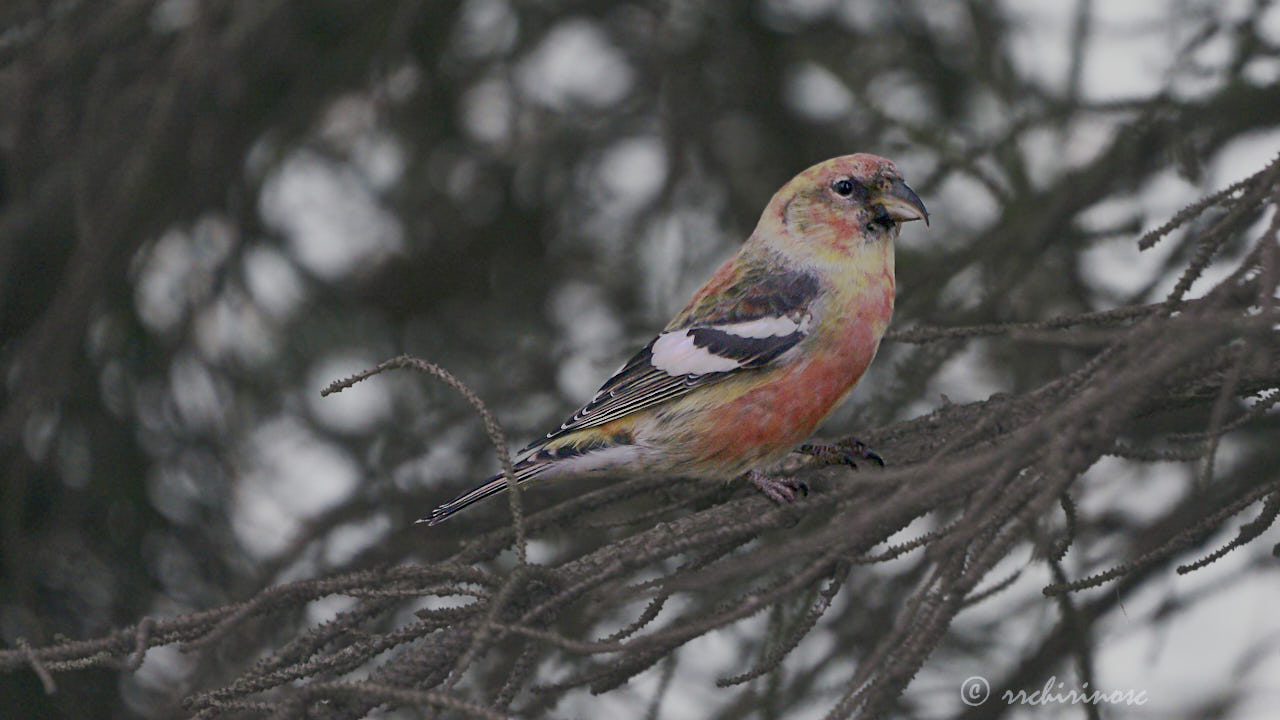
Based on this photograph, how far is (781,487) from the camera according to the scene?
395 cm

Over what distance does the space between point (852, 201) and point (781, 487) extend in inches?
44.5

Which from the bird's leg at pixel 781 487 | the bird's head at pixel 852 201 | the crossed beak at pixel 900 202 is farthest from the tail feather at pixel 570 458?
the crossed beak at pixel 900 202

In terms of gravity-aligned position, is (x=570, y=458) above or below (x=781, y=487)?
above

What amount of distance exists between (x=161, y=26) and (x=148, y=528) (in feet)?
6.62

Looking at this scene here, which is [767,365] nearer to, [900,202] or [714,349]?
[714,349]

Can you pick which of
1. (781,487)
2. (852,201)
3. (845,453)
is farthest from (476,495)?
(852,201)

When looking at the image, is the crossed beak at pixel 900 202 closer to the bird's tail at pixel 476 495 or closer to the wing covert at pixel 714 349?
the wing covert at pixel 714 349

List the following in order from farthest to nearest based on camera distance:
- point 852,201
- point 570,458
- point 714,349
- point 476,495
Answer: point 852,201 < point 714,349 < point 570,458 < point 476,495

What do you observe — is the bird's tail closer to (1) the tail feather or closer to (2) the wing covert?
(1) the tail feather

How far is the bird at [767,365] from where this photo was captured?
13.7ft

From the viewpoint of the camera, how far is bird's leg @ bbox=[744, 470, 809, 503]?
3.89 meters

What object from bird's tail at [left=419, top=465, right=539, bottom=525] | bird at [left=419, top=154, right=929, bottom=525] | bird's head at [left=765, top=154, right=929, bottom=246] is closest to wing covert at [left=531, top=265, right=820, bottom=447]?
bird at [left=419, top=154, right=929, bottom=525]

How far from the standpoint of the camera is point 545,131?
6.14 metres

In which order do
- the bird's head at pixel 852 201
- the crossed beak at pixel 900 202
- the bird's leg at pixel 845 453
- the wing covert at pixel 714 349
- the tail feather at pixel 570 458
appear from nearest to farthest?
the bird's leg at pixel 845 453
the tail feather at pixel 570 458
the wing covert at pixel 714 349
the crossed beak at pixel 900 202
the bird's head at pixel 852 201
